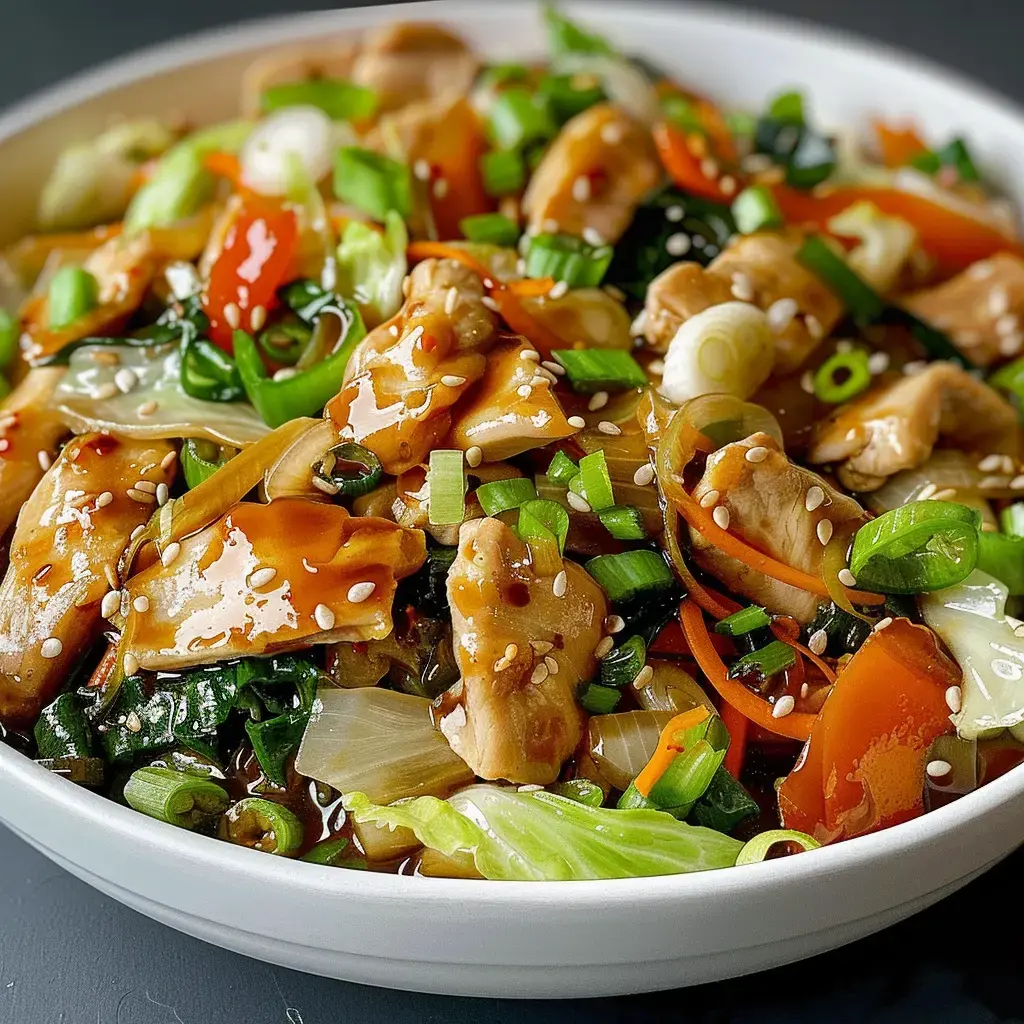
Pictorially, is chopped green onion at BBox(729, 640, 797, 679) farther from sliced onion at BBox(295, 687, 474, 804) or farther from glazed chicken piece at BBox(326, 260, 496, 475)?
glazed chicken piece at BBox(326, 260, 496, 475)

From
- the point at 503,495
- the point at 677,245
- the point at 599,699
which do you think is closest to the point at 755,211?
the point at 677,245

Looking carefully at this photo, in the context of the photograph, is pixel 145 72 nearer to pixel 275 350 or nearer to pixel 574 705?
pixel 275 350

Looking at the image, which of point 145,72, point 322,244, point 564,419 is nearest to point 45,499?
point 322,244

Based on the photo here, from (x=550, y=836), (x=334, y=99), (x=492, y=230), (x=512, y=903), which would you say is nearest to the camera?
(x=512, y=903)

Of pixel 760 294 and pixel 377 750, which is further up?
pixel 760 294

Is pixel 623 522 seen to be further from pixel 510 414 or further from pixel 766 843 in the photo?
pixel 766 843

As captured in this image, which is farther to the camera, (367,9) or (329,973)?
(367,9)

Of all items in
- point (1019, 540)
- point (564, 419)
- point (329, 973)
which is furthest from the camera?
point (1019, 540)
